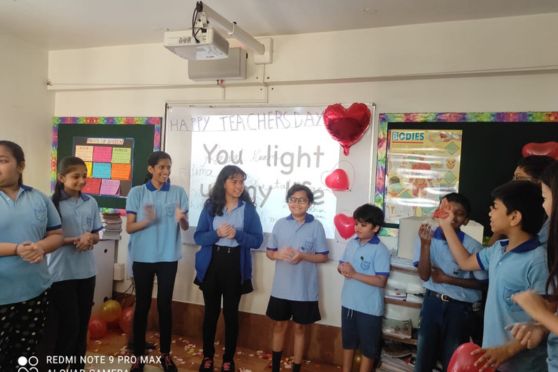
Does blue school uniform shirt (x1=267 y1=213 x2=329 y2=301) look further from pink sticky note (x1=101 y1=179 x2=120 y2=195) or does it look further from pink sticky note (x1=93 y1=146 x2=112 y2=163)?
pink sticky note (x1=93 y1=146 x2=112 y2=163)

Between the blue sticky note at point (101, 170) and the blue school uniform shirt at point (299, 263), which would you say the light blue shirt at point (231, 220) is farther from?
the blue sticky note at point (101, 170)

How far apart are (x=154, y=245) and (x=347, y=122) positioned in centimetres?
159

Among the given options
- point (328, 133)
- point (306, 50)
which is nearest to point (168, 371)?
point (328, 133)

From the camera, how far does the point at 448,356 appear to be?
2027mm

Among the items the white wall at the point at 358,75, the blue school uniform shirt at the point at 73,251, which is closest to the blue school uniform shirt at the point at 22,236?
the blue school uniform shirt at the point at 73,251

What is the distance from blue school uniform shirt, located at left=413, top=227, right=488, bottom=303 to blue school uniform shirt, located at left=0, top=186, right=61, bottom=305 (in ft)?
6.64

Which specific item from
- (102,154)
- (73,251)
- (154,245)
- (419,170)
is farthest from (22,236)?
(419,170)

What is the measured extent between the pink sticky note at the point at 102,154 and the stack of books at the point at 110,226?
52cm

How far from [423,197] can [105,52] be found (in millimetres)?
3042

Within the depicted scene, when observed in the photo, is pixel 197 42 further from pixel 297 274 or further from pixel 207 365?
pixel 207 365

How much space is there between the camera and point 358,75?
286 centimetres

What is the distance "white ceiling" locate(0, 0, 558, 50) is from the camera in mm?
2473

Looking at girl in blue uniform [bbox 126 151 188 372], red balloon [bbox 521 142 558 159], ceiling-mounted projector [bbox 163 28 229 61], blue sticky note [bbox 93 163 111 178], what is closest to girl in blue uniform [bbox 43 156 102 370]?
girl in blue uniform [bbox 126 151 188 372]

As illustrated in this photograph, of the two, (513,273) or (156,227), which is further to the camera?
(156,227)
